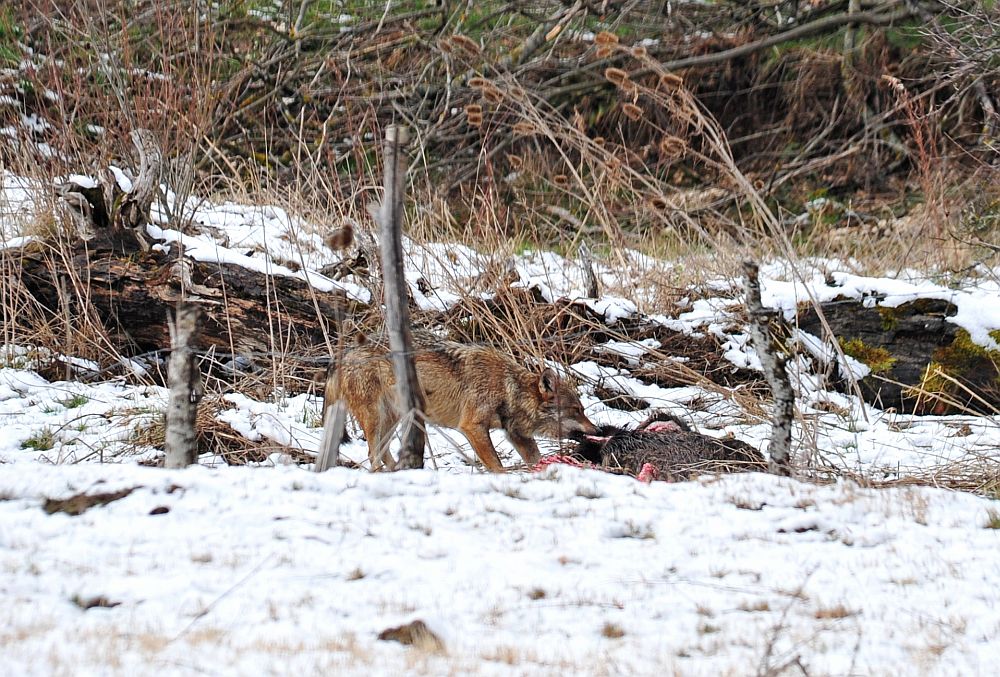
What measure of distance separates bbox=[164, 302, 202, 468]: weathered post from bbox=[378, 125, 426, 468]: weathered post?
3.10 feet

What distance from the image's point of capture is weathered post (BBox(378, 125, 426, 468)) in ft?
15.2

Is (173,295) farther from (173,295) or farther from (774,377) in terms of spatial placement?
(774,377)

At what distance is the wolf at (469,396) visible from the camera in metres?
6.32

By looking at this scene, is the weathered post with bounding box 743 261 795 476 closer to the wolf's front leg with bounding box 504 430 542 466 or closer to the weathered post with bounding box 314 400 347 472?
the wolf's front leg with bounding box 504 430 542 466

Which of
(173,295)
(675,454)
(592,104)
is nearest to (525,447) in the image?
(675,454)

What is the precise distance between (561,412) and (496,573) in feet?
11.1

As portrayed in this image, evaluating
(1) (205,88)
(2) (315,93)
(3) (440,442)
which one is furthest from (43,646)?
(2) (315,93)

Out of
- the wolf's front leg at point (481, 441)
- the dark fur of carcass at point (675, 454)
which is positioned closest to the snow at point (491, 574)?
the dark fur of carcass at point (675, 454)

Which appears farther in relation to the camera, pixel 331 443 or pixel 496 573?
pixel 331 443

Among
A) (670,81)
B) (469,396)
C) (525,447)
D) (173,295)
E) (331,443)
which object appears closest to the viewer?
(331,443)

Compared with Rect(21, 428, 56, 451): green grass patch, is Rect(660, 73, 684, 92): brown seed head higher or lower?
higher

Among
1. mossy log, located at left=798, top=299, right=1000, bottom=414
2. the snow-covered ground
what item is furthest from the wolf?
mossy log, located at left=798, top=299, right=1000, bottom=414

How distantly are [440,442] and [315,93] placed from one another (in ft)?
22.0

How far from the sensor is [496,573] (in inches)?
132
